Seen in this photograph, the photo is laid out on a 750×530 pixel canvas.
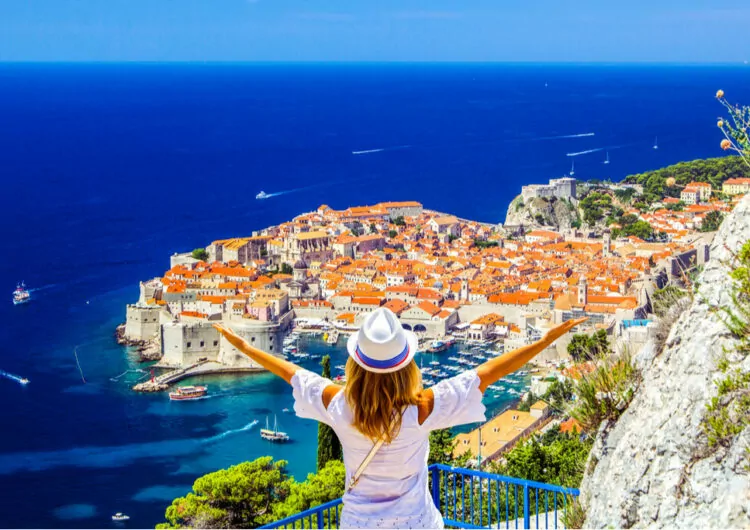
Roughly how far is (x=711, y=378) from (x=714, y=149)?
142 ft

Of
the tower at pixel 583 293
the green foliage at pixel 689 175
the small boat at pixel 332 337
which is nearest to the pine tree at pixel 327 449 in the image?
the small boat at pixel 332 337

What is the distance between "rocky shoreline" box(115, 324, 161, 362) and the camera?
57.6 ft

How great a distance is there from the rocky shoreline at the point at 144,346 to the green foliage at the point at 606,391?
16.2 m

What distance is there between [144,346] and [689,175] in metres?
17.1

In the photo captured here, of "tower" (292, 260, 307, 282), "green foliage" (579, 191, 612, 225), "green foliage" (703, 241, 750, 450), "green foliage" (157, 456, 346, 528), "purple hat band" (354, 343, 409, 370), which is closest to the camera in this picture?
"purple hat band" (354, 343, 409, 370)

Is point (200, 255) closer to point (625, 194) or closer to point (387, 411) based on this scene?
point (625, 194)

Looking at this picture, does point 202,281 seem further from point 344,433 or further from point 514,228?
point 344,433

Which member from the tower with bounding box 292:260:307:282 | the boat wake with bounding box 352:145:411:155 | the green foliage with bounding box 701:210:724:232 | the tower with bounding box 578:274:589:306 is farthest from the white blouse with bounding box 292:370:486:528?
the boat wake with bounding box 352:145:411:155

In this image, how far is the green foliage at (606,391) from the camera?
185cm

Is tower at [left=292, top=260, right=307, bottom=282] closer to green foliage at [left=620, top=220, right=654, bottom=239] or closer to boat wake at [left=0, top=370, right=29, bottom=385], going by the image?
boat wake at [left=0, top=370, right=29, bottom=385]

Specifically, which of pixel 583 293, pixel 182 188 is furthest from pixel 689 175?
pixel 182 188

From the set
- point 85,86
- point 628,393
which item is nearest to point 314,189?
point 628,393

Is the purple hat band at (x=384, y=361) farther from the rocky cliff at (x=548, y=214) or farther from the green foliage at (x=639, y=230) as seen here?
the rocky cliff at (x=548, y=214)

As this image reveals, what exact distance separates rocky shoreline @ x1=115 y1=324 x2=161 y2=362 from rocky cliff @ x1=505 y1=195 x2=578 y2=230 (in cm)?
1191
